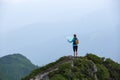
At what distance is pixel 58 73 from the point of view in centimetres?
2738

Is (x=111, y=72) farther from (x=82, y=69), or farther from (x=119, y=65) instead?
(x=82, y=69)

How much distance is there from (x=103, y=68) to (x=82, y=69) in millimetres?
2627

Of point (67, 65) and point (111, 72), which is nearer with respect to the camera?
point (67, 65)

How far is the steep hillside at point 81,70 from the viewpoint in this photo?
1072 inches

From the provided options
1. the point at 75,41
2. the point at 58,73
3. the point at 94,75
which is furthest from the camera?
the point at 75,41

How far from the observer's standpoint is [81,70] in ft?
93.6

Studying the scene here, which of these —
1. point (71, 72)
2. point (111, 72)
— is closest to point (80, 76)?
point (71, 72)

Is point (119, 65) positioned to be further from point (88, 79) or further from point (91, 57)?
point (88, 79)

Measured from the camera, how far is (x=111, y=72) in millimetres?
31016

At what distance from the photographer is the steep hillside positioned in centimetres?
2723

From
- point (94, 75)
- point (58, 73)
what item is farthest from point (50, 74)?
point (94, 75)

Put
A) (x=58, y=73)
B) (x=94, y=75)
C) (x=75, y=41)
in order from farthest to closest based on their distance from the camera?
1. (x=75, y=41)
2. (x=94, y=75)
3. (x=58, y=73)

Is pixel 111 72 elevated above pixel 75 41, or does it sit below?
below

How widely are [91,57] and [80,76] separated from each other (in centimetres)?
495
